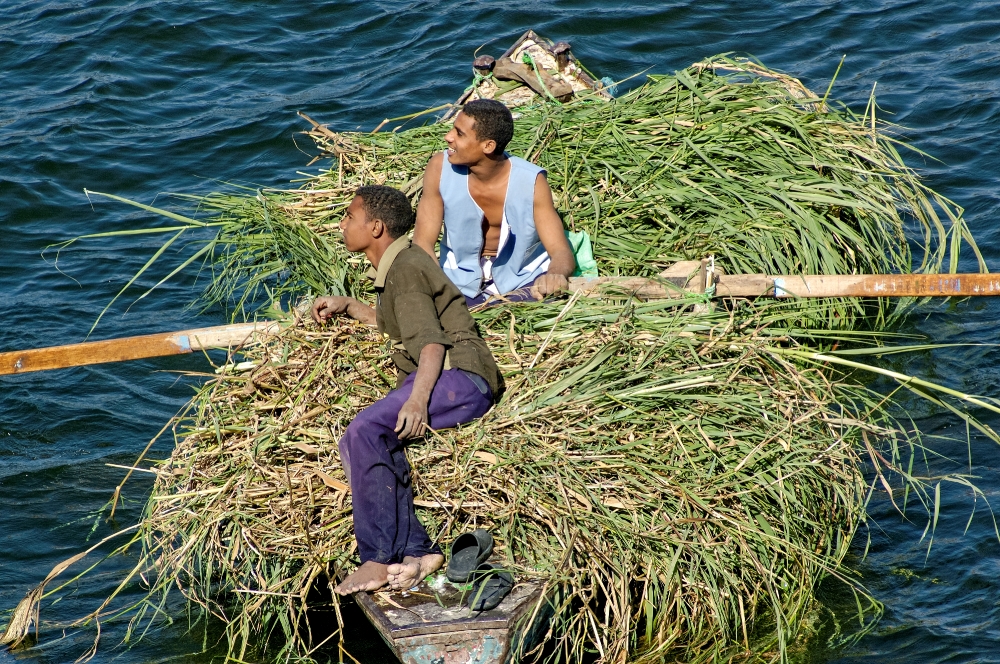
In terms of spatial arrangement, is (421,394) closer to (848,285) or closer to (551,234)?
(551,234)

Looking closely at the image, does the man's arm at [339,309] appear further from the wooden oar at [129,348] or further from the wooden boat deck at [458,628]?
the wooden boat deck at [458,628]

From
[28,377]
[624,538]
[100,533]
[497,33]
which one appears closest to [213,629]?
[100,533]

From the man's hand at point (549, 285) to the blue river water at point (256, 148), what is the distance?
4.96ft

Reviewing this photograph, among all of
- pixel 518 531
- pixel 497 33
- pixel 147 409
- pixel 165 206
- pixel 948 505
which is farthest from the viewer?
pixel 497 33

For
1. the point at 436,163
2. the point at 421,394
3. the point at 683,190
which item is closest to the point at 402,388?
the point at 421,394

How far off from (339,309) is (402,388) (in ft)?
2.11

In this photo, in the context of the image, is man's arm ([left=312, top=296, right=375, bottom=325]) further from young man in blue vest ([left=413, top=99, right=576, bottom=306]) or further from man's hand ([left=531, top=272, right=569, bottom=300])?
man's hand ([left=531, top=272, right=569, bottom=300])

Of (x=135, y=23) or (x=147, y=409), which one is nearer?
(x=147, y=409)

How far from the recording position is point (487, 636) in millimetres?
3307

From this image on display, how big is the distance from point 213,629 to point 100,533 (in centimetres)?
115

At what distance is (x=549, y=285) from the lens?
4355 mm

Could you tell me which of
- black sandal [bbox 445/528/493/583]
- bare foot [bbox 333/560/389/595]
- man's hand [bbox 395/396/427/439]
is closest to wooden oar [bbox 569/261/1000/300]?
man's hand [bbox 395/396/427/439]

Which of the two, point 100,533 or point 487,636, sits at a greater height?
point 487,636

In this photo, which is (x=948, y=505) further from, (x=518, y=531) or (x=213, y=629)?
(x=213, y=629)
